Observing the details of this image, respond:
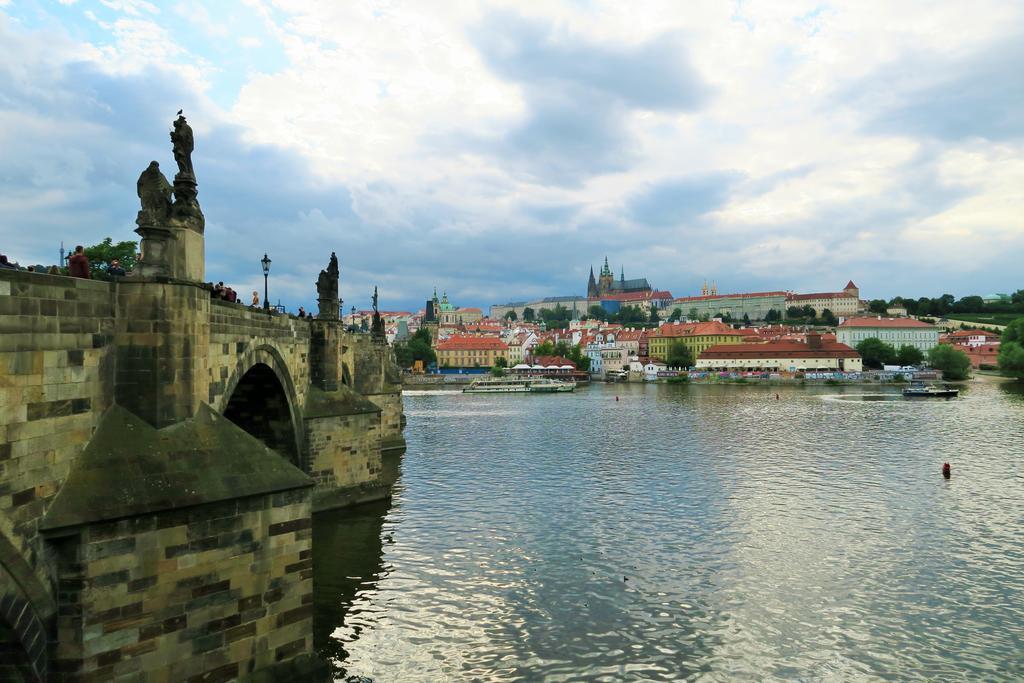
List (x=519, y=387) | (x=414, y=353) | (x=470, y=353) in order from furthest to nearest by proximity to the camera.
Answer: (x=470, y=353)
(x=414, y=353)
(x=519, y=387)

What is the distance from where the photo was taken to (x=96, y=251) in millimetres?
41219

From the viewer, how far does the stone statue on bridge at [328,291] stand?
26.3 meters

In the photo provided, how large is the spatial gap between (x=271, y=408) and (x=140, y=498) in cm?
1259

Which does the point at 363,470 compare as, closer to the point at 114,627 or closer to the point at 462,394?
the point at 114,627

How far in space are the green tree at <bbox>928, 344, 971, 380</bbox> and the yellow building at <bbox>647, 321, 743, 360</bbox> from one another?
46.2 metres

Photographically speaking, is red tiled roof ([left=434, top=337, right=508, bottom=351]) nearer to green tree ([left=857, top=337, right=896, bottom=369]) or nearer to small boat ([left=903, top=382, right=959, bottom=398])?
green tree ([left=857, top=337, right=896, bottom=369])

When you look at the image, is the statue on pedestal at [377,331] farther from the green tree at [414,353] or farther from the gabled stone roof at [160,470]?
the green tree at [414,353]

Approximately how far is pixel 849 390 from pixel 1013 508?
8354 cm

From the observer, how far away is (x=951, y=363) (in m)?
116

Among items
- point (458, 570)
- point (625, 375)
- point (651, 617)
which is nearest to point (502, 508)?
point (458, 570)

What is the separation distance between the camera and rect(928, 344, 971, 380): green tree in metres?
116

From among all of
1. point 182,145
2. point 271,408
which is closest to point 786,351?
point 271,408

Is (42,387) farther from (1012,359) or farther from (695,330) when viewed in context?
(695,330)

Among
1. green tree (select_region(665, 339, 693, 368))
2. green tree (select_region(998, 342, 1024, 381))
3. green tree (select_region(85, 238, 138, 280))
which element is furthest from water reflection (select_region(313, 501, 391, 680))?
green tree (select_region(665, 339, 693, 368))
